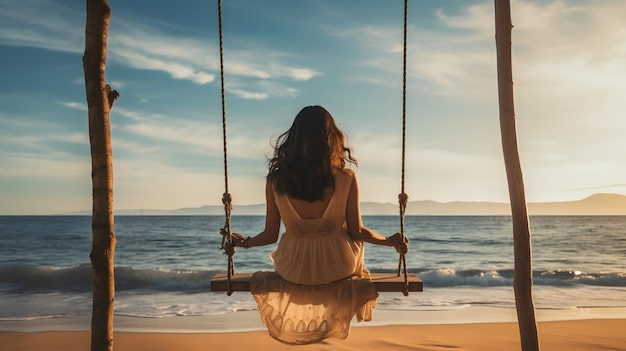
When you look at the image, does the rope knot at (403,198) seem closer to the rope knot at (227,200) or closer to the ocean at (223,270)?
the rope knot at (227,200)

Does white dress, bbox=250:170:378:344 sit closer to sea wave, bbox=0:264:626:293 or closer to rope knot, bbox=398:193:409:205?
rope knot, bbox=398:193:409:205

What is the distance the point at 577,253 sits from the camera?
61.1ft

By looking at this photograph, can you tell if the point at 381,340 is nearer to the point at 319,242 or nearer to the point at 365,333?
the point at 365,333

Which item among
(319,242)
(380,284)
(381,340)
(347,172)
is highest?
(347,172)

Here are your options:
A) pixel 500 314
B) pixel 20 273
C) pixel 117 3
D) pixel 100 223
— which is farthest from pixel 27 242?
pixel 100 223

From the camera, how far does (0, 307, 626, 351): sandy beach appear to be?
18.4 ft

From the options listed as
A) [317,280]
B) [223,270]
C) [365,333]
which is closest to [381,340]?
[365,333]

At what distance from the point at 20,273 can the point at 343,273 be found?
12508 millimetres

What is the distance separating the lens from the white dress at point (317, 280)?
266cm

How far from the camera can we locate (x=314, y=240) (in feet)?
8.84

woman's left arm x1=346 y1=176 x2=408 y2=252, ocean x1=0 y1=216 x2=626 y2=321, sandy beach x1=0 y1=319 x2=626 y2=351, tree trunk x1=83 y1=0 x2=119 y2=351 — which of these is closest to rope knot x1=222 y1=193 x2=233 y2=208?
tree trunk x1=83 y1=0 x2=119 y2=351

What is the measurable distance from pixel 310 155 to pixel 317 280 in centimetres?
58

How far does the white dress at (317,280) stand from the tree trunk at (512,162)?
40.6 inches

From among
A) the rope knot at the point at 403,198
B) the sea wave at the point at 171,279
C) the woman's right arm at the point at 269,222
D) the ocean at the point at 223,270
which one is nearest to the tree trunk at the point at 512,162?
the rope knot at the point at 403,198
